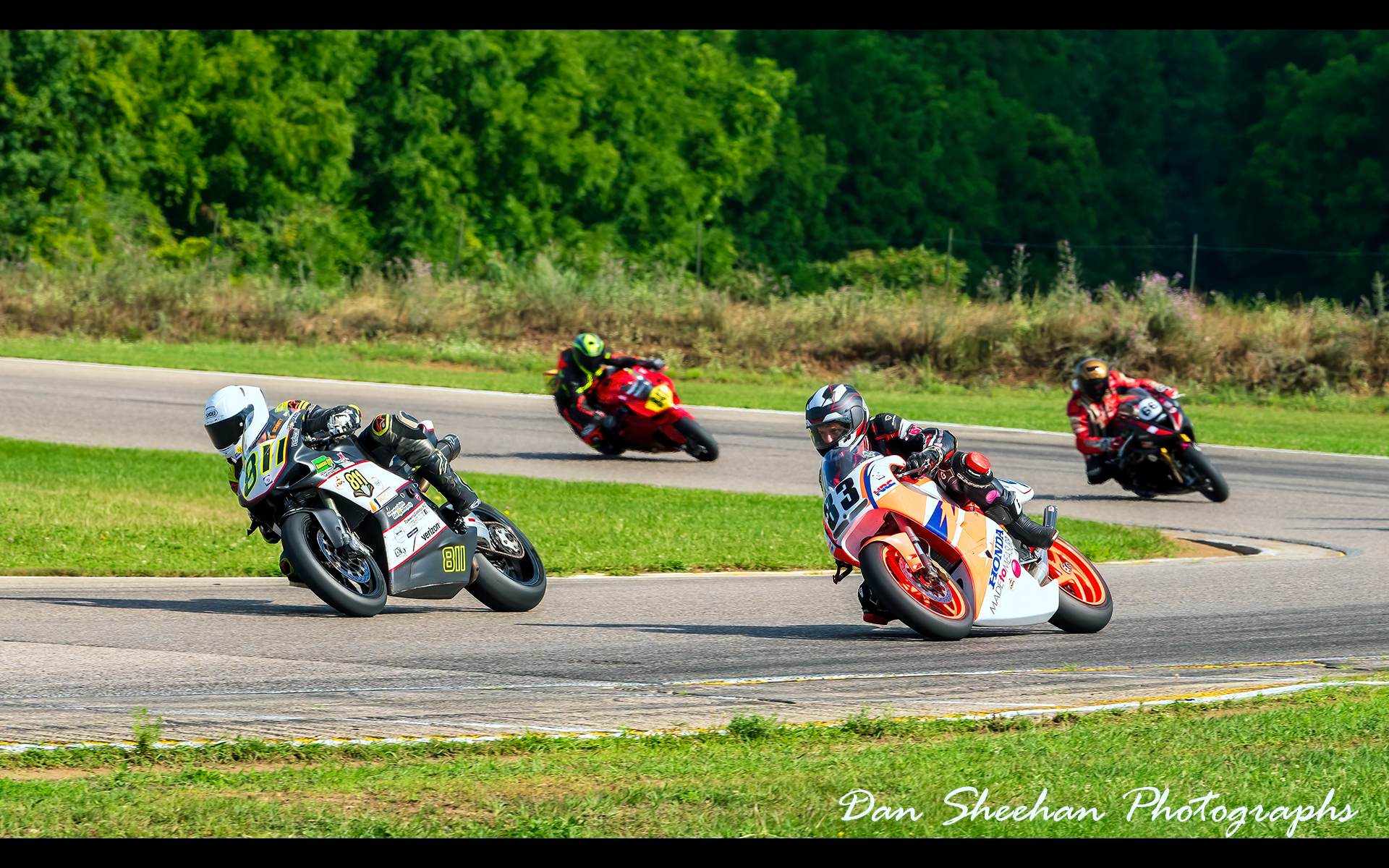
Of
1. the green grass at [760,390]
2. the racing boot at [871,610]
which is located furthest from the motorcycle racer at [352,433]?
the green grass at [760,390]

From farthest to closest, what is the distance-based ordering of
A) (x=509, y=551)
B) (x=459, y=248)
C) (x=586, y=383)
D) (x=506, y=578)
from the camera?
(x=459, y=248)
(x=586, y=383)
(x=509, y=551)
(x=506, y=578)

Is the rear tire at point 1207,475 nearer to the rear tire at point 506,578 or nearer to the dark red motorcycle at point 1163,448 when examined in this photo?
the dark red motorcycle at point 1163,448

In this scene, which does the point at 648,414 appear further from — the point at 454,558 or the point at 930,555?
the point at 930,555

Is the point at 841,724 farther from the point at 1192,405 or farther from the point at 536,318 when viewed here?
the point at 536,318

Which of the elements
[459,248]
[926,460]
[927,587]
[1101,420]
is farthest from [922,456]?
[459,248]

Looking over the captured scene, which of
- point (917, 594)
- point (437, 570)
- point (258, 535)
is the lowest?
point (258, 535)

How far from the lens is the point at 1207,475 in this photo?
1727 centimetres

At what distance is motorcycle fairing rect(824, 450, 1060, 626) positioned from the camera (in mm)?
Result: 9188

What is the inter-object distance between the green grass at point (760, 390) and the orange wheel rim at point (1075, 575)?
14650 millimetres

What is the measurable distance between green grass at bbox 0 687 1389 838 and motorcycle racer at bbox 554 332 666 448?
13.2 meters

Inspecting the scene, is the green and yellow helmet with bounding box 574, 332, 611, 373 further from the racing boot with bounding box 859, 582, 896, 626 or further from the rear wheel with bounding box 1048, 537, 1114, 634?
the racing boot with bounding box 859, 582, 896, 626

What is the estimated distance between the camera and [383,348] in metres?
34.2

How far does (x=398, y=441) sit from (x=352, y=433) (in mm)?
312
